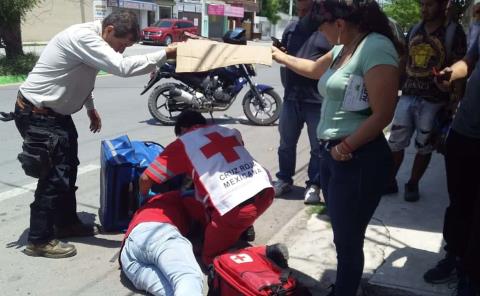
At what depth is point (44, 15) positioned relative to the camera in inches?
1235

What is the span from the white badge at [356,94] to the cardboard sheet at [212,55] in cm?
90

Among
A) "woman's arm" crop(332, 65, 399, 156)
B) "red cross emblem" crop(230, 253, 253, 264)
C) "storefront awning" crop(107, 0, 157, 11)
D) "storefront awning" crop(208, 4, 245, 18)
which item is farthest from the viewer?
"storefront awning" crop(208, 4, 245, 18)

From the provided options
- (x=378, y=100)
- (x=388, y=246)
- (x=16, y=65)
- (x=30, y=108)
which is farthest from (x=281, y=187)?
(x=16, y=65)

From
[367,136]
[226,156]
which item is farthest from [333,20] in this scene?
[226,156]

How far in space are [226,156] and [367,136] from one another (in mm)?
1147

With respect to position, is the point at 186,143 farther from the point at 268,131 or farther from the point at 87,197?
the point at 268,131

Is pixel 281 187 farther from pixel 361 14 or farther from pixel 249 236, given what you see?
pixel 361 14

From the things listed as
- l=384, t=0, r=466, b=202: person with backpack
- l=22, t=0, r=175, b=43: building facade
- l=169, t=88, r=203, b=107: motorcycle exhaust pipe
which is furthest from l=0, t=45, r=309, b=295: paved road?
l=22, t=0, r=175, b=43: building facade

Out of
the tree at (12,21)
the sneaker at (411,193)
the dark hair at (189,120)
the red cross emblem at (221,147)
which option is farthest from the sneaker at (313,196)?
the tree at (12,21)

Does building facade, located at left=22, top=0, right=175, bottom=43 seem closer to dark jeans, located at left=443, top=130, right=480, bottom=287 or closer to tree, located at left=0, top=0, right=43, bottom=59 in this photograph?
tree, located at left=0, top=0, right=43, bottom=59

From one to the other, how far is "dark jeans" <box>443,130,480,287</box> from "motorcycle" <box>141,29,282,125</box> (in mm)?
5356

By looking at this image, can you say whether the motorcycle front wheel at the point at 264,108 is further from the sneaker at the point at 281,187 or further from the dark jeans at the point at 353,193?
the dark jeans at the point at 353,193

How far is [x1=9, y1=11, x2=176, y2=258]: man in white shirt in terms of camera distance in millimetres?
3264

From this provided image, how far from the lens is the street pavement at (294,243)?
125 inches
